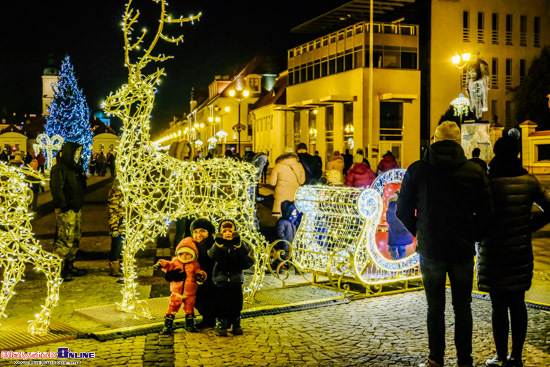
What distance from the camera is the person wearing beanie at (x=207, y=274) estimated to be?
6.98m

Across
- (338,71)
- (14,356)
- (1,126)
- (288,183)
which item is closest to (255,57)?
(338,71)

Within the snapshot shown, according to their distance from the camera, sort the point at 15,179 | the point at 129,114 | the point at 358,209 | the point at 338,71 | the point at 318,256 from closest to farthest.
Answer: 1. the point at 15,179
2. the point at 129,114
3. the point at 358,209
4. the point at 318,256
5. the point at 338,71

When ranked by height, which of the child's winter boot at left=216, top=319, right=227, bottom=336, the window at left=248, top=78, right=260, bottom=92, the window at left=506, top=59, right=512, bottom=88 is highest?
the window at left=248, top=78, right=260, bottom=92

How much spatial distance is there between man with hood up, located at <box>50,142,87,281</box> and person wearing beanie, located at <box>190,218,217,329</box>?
344 centimetres

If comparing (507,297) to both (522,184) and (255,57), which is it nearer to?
(522,184)

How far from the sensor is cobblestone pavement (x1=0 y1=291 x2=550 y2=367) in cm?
581

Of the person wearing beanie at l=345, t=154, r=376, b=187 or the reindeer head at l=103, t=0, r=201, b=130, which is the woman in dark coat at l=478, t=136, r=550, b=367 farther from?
the person wearing beanie at l=345, t=154, r=376, b=187

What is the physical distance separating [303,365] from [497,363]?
165cm

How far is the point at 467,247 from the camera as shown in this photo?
16.9 ft

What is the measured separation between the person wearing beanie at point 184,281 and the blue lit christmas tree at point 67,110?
154ft

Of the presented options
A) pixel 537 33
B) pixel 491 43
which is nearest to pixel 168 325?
pixel 491 43

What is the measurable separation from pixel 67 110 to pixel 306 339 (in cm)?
4940

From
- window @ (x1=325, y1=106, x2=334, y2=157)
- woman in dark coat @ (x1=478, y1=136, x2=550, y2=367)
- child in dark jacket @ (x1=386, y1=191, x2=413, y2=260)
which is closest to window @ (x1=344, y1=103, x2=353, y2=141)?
window @ (x1=325, y1=106, x2=334, y2=157)

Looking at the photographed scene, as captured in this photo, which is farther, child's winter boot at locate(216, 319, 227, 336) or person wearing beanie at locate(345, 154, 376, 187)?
→ person wearing beanie at locate(345, 154, 376, 187)
